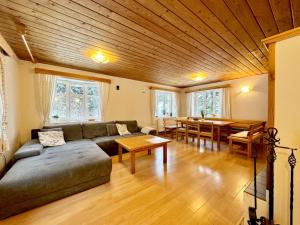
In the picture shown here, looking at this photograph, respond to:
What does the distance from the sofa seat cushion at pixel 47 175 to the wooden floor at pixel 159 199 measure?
145 millimetres

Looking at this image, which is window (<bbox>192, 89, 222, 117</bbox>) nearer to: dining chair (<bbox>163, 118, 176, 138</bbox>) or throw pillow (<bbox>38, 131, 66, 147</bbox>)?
dining chair (<bbox>163, 118, 176, 138</bbox>)

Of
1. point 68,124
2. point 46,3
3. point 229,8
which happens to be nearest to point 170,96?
point 68,124

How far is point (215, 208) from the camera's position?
1609 millimetres

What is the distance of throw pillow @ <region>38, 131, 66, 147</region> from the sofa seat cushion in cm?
49

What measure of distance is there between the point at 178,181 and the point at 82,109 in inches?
127

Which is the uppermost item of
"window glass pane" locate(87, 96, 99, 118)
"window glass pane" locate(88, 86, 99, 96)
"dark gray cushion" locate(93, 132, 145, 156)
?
"window glass pane" locate(88, 86, 99, 96)

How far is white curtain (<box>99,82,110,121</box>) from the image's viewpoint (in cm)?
414

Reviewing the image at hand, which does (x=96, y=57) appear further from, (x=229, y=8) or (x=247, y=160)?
(x=247, y=160)

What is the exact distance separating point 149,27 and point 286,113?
175 cm

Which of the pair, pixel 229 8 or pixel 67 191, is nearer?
pixel 229 8

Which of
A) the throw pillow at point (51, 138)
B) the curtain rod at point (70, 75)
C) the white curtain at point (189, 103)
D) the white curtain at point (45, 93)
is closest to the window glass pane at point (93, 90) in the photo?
the curtain rod at point (70, 75)

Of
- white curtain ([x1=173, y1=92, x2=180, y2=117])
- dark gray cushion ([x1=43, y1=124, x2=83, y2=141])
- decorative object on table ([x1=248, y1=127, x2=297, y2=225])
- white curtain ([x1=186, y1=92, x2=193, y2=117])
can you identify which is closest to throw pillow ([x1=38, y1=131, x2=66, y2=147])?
dark gray cushion ([x1=43, y1=124, x2=83, y2=141])

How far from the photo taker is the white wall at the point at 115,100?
10.3ft

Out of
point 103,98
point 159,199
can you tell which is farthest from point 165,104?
point 159,199
